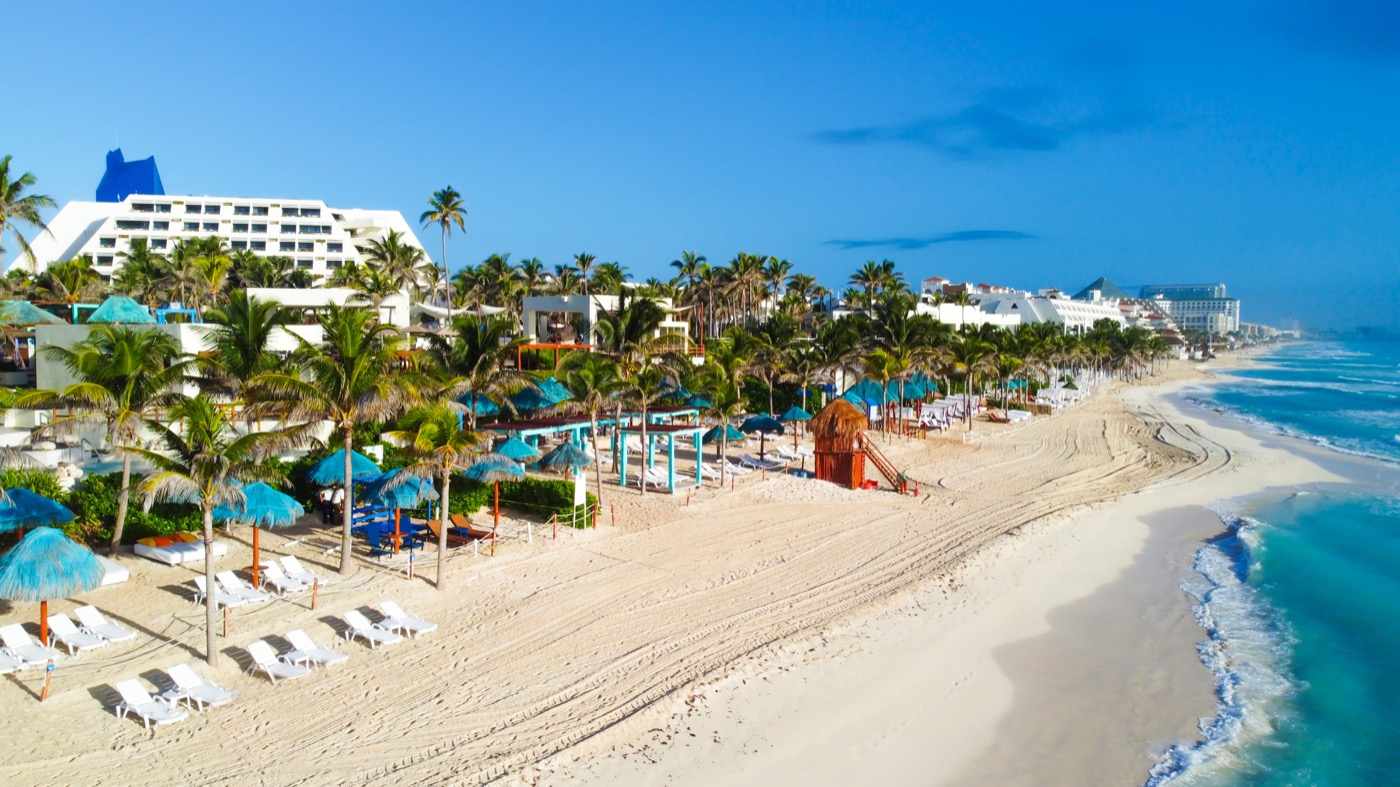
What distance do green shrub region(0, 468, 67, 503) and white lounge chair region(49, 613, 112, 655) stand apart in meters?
4.99

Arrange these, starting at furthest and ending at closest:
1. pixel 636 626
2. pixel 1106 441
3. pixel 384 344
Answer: pixel 1106 441 → pixel 384 344 → pixel 636 626

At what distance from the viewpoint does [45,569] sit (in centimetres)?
1207

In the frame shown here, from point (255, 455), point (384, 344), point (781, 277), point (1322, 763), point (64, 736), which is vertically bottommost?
point (1322, 763)

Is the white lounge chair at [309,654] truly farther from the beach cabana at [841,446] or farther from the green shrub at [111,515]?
the beach cabana at [841,446]

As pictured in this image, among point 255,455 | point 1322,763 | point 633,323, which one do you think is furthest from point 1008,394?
point 255,455

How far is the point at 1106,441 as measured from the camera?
42969mm

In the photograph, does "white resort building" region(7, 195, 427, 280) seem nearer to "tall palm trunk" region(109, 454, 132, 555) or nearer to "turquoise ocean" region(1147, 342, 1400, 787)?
"tall palm trunk" region(109, 454, 132, 555)

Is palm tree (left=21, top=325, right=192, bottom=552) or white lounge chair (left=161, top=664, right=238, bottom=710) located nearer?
white lounge chair (left=161, top=664, right=238, bottom=710)

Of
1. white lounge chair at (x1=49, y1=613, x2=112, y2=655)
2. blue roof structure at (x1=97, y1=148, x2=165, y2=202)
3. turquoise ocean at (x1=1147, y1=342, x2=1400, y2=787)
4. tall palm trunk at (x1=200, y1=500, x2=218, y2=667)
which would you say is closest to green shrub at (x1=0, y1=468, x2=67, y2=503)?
white lounge chair at (x1=49, y1=613, x2=112, y2=655)

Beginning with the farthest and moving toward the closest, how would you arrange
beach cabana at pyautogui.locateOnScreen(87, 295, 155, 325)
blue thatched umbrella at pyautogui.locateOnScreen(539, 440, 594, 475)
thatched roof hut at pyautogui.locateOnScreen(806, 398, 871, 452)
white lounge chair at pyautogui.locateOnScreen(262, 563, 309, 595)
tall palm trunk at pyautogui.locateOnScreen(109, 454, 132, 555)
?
beach cabana at pyautogui.locateOnScreen(87, 295, 155, 325) < thatched roof hut at pyautogui.locateOnScreen(806, 398, 871, 452) < blue thatched umbrella at pyautogui.locateOnScreen(539, 440, 594, 475) < tall palm trunk at pyautogui.locateOnScreen(109, 454, 132, 555) < white lounge chair at pyautogui.locateOnScreen(262, 563, 309, 595)

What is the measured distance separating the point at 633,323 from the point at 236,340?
37.2 ft

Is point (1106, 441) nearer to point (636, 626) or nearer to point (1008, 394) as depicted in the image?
point (1008, 394)

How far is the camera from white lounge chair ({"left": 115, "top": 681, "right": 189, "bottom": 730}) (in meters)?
10.9

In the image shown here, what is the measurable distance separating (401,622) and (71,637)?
15.1 ft
